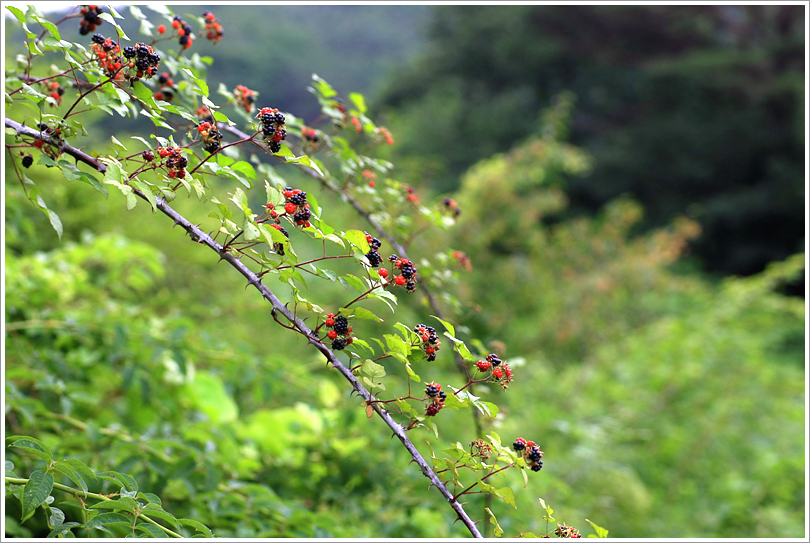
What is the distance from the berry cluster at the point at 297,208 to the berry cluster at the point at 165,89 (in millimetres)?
518

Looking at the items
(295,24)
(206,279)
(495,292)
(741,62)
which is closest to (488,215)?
(495,292)

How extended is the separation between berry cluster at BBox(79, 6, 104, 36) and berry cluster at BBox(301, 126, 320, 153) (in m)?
0.38

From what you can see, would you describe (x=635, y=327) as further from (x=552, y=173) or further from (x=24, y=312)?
(x=24, y=312)

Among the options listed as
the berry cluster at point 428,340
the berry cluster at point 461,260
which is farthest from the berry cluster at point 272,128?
the berry cluster at point 461,260

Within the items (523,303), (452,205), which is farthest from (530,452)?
(523,303)

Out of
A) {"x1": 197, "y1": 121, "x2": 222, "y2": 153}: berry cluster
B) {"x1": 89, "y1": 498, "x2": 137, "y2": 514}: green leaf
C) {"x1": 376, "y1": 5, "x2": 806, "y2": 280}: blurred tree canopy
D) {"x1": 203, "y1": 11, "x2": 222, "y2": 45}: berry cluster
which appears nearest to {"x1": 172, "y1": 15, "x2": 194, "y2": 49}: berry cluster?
{"x1": 203, "y1": 11, "x2": 222, "y2": 45}: berry cluster

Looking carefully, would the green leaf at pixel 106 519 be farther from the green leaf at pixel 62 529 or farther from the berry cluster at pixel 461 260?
the berry cluster at pixel 461 260

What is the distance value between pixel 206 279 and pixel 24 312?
8.41 ft

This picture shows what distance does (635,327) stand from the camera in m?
4.58

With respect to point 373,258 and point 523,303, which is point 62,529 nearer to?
point 373,258

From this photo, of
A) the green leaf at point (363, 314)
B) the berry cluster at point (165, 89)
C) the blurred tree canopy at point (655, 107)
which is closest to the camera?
the green leaf at point (363, 314)

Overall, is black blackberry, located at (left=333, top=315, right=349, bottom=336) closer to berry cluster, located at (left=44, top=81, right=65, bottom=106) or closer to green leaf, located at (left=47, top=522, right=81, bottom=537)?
green leaf, located at (left=47, top=522, right=81, bottom=537)

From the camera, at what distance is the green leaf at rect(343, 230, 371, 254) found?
0.65 metres

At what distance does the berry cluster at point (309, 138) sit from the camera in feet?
3.57
